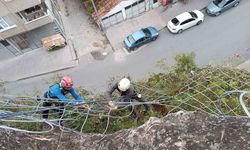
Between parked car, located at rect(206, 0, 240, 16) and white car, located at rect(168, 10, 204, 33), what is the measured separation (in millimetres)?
864

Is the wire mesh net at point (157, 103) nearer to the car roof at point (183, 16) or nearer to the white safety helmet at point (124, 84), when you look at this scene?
the white safety helmet at point (124, 84)

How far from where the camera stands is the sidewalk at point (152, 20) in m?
25.4

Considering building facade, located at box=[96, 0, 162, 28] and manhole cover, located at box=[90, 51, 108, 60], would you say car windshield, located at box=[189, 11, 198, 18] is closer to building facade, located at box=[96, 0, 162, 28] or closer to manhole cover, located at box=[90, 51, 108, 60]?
building facade, located at box=[96, 0, 162, 28]

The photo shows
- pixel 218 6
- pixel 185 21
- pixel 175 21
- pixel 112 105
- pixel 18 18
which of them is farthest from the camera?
pixel 218 6

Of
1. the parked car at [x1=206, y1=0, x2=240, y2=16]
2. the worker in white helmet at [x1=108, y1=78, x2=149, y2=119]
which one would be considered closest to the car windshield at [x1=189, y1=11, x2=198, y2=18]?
the parked car at [x1=206, y1=0, x2=240, y2=16]

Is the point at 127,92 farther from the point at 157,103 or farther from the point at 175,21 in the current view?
the point at 175,21

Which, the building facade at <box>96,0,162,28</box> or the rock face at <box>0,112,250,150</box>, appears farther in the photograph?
the building facade at <box>96,0,162,28</box>

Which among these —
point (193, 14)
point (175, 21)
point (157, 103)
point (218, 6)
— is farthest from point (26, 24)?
point (218, 6)

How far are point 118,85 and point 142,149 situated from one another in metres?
4.35

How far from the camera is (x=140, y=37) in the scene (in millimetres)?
23875

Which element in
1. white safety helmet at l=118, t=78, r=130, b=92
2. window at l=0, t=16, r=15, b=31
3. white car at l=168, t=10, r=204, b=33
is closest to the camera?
white safety helmet at l=118, t=78, r=130, b=92

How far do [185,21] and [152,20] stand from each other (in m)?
A: 2.91

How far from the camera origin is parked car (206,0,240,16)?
2464 cm

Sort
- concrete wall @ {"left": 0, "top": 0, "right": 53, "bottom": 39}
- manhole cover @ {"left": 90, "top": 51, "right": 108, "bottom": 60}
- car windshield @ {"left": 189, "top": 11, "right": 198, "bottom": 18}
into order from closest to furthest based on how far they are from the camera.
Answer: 1. concrete wall @ {"left": 0, "top": 0, "right": 53, "bottom": 39}
2. car windshield @ {"left": 189, "top": 11, "right": 198, "bottom": 18}
3. manhole cover @ {"left": 90, "top": 51, "right": 108, "bottom": 60}
